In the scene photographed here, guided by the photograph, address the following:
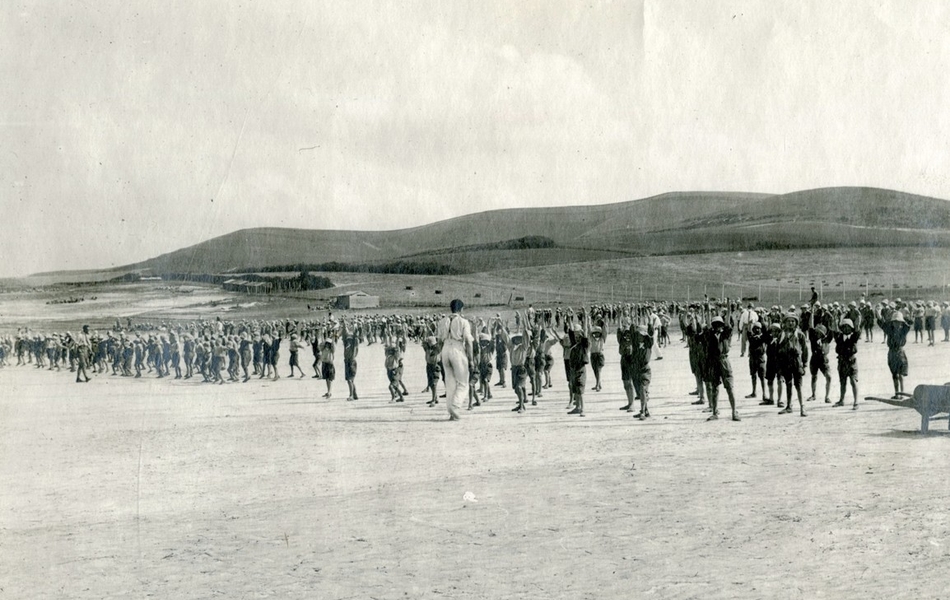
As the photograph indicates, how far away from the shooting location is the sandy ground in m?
6.04

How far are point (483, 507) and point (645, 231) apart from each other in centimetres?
8987

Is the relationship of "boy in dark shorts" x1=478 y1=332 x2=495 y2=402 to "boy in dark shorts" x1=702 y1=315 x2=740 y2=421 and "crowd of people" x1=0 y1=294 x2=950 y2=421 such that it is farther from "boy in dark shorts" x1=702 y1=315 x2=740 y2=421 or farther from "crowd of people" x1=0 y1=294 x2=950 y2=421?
"boy in dark shorts" x1=702 y1=315 x2=740 y2=421

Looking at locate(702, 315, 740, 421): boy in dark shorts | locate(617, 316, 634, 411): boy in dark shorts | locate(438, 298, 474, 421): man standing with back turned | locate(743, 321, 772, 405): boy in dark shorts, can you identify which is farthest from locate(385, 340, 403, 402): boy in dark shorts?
locate(743, 321, 772, 405): boy in dark shorts

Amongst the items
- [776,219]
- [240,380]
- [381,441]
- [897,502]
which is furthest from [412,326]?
[776,219]

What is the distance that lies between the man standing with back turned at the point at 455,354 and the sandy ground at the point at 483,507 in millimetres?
555

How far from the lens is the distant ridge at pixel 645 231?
7312 centimetres

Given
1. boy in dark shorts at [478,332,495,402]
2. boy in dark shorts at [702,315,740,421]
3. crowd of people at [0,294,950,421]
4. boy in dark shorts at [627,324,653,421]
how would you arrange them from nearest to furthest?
1. boy in dark shorts at [702,315,740,421]
2. boy in dark shorts at [627,324,653,421]
3. crowd of people at [0,294,950,421]
4. boy in dark shorts at [478,332,495,402]

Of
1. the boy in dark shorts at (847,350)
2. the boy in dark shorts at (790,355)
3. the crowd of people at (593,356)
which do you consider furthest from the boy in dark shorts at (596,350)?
the boy in dark shorts at (847,350)

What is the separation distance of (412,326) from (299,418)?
108 ft

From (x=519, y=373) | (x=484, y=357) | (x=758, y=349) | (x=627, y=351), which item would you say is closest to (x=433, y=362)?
(x=484, y=357)

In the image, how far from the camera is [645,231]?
95.0m

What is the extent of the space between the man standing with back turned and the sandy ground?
56 centimetres

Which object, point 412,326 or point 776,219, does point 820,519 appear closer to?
point 412,326

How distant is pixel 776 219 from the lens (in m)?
92.9
